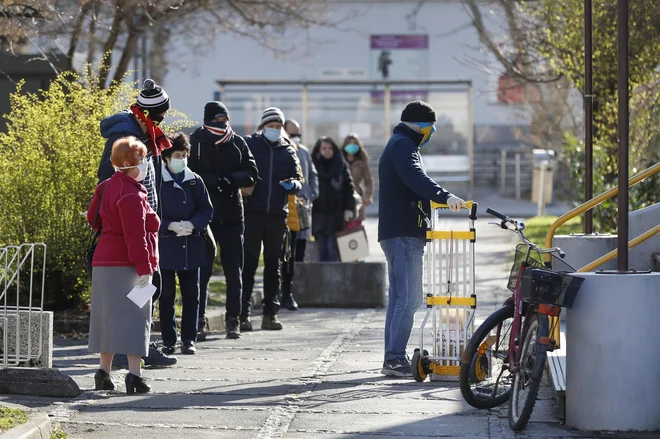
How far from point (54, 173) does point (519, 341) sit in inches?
193

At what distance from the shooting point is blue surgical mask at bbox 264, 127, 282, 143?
11.2 metres

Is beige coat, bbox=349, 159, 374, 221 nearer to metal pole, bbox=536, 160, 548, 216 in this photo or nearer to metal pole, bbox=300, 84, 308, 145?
metal pole, bbox=536, 160, 548, 216

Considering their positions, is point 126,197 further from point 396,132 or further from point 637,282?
point 637,282

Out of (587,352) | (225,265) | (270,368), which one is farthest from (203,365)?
(587,352)

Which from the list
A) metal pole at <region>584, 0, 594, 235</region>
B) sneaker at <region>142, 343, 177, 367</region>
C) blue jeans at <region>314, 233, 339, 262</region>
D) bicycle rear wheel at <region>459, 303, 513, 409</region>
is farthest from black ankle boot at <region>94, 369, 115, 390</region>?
blue jeans at <region>314, 233, 339, 262</region>

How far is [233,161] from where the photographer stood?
1045 centimetres

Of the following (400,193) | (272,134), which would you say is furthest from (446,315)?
(272,134)

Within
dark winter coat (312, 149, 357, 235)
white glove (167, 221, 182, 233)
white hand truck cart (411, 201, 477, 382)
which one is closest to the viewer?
white hand truck cart (411, 201, 477, 382)

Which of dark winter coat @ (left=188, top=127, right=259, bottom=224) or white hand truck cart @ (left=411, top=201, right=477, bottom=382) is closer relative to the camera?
white hand truck cart @ (left=411, top=201, right=477, bottom=382)

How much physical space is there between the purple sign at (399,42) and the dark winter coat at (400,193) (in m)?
35.9

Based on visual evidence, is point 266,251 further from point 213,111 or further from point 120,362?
point 120,362

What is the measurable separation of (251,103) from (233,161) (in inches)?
822

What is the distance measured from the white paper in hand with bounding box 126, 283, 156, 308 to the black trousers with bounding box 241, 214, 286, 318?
11.0ft

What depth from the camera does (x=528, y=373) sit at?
6832 mm
